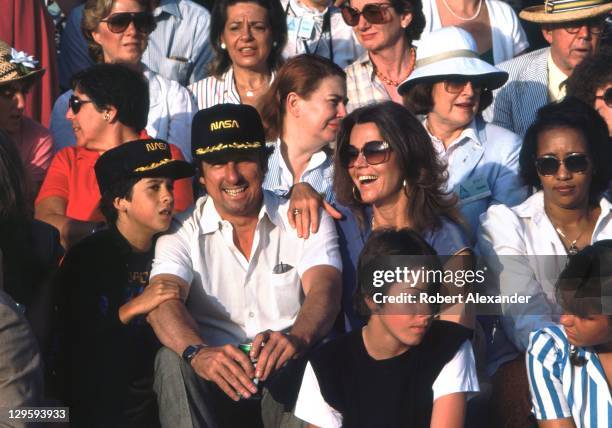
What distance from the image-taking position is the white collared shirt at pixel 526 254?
19.1ft

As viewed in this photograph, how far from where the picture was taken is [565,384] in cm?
513

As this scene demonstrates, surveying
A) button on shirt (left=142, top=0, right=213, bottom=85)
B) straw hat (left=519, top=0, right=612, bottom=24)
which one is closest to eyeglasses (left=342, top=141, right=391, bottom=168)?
straw hat (left=519, top=0, right=612, bottom=24)

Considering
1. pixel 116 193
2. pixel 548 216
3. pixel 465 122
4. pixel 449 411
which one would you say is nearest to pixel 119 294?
pixel 116 193

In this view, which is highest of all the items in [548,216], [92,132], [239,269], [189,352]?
[92,132]

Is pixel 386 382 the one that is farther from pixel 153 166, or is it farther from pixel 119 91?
pixel 119 91

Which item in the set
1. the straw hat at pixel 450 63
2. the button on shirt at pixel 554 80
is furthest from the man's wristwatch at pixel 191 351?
the button on shirt at pixel 554 80

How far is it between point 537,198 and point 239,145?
135 cm

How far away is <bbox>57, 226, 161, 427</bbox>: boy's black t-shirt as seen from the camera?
224 inches

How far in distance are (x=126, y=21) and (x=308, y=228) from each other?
2.23 metres

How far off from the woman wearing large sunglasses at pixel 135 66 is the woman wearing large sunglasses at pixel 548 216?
2126mm

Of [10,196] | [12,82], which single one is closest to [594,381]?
[10,196]

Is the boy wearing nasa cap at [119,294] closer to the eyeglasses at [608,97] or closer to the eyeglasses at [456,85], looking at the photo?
the eyeglasses at [456,85]

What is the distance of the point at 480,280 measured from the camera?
19.5 ft

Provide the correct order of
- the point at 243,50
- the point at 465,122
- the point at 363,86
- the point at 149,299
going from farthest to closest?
1. the point at 243,50
2. the point at 363,86
3. the point at 465,122
4. the point at 149,299
